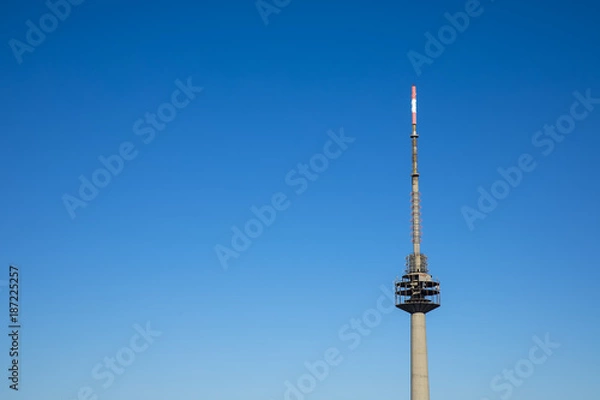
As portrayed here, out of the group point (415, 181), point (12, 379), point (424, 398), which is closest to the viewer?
point (12, 379)

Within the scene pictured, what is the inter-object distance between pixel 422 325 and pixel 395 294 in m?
9.12

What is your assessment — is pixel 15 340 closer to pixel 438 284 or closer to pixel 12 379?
pixel 12 379

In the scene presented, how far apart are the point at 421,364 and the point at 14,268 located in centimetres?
9780

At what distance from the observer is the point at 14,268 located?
11819 cm

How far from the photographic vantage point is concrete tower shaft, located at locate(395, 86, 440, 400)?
602 feet

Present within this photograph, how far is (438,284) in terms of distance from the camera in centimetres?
18888

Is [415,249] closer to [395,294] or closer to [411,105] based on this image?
[395,294]

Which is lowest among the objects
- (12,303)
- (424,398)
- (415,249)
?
(12,303)

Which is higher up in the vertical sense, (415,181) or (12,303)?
(415,181)

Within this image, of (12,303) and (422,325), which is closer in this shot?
(12,303)

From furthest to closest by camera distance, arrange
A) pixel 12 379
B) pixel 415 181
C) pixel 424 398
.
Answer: pixel 415 181 → pixel 424 398 → pixel 12 379

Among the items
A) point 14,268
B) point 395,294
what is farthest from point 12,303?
point 395,294

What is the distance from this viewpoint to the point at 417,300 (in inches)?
7338

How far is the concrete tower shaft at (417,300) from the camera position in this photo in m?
183
